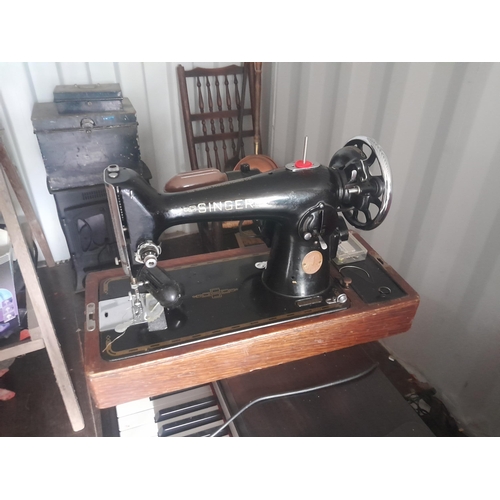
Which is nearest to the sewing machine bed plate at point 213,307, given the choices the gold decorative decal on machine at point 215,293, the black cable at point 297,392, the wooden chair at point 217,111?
the gold decorative decal on machine at point 215,293

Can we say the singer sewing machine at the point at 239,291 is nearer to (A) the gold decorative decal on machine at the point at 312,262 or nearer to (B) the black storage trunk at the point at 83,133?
(A) the gold decorative decal on machine at the point at 312,262

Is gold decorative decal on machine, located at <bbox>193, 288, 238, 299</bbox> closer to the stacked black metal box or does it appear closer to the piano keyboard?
the piano keyboard

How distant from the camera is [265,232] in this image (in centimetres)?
104

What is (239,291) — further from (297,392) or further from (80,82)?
(80,82)

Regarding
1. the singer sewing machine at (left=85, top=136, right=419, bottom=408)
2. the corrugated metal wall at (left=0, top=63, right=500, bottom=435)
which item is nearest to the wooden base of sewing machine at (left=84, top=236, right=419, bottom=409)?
the singer sewing machine at (left=85, top=136, right=419, bottom=408)

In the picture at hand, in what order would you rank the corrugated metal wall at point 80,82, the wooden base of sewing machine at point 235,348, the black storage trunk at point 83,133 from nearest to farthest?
the wooden base of sewing machine at point 235,348, the black storage trunk at point 83,133, the corrugated metal wall at point 80,82

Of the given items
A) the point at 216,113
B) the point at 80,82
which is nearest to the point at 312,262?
the point at 216,113

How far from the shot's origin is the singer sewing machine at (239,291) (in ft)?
2.80

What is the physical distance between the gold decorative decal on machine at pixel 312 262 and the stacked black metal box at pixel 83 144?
1.14m

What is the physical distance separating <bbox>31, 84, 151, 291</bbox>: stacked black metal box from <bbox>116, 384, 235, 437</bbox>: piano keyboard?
1140 mm

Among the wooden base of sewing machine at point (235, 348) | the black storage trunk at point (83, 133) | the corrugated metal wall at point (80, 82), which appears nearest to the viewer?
the wooden base of sewing machine at point (235, 348)

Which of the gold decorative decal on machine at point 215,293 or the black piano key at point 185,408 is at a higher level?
the gold decorative decal on machine at point 215,293

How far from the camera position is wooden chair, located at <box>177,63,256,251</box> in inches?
83.9
